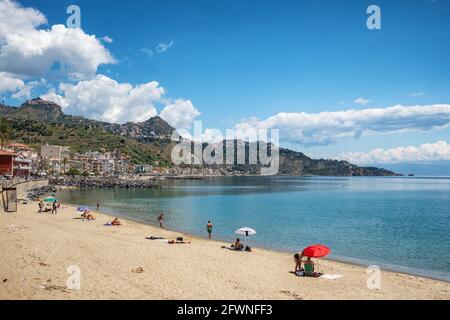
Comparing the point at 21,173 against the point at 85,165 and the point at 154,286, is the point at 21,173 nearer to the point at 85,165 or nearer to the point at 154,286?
the point at 85,165

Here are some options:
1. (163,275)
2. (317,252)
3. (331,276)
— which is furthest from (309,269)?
(163,275)

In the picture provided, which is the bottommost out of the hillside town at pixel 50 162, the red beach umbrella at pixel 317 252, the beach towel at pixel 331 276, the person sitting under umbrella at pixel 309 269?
the beach towel at pixel 331 276

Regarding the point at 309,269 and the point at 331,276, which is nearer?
the point at 309,269

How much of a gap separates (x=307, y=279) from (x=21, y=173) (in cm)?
10173

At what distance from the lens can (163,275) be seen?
664 inches

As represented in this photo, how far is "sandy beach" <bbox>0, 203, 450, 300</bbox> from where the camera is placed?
44.6 feet

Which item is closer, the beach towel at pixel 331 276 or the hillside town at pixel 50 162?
the beach towel at pixel 331 276

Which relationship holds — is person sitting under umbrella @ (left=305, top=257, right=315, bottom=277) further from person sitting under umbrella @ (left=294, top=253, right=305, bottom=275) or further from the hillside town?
the hillside town

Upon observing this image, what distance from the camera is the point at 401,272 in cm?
2338

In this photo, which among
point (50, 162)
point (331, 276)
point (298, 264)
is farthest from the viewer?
point (50, 162)

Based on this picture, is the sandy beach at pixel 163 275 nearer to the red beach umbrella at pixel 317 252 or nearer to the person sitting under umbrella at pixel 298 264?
the person sitting under umbrella at pixel 298 264

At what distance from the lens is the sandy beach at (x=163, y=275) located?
13602 mm

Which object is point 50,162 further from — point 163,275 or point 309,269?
point 309,269

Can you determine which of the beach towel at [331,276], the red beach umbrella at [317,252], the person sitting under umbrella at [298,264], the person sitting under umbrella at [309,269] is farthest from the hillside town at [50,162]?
the beach towel at [331,276]
